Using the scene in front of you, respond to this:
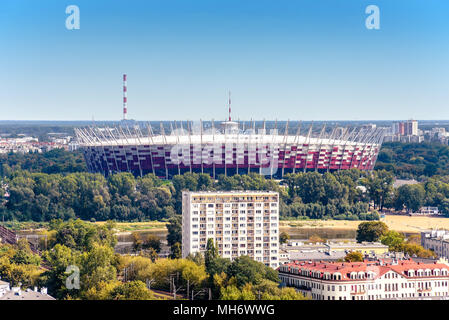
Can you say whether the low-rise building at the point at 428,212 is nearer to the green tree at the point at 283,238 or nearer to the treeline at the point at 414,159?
the treeline at the point at 414,159

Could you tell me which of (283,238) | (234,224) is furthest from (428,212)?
(234,224)

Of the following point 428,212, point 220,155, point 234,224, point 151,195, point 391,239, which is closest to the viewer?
point 234,224

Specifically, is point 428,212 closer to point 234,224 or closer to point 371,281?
point 234,224

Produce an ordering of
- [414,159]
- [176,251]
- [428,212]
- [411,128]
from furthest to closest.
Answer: [411,128], [414,159], [428,212], [176,251]

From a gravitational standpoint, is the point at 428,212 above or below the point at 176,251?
below

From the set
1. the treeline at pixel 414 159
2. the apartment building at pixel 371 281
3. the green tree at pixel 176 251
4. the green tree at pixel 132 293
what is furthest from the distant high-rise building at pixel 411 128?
the green tree at pixel 132 293
